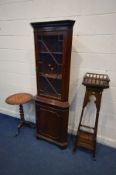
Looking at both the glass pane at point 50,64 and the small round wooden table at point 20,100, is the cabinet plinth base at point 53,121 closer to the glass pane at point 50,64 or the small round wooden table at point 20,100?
the glass pane at point 50,64

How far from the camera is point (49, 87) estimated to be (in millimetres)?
2088

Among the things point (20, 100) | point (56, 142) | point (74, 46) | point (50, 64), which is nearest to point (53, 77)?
point (50, 64)

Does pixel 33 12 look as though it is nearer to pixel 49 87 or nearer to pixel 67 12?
pixel 67 12

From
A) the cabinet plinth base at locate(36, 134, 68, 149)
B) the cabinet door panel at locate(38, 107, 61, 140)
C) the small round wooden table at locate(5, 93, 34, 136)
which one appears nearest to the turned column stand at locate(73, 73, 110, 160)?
the cabinet plinth base at locate(36, 134, 68, 149)

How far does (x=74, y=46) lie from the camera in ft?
6.66

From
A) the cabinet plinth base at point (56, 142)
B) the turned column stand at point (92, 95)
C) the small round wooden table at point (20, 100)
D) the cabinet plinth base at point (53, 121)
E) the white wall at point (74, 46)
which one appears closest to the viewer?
the turned column stand at point (92, 95)

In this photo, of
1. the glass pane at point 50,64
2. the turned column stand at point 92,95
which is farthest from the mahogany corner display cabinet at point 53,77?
the turned column stand at point 92,95

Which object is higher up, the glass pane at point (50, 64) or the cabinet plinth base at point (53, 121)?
the glass pane at point (50, 64)

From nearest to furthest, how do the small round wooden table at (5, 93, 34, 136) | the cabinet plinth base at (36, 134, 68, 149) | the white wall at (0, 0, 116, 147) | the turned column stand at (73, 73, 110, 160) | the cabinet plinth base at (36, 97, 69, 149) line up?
the turned column stand at (73, 73, 110, 160) < the white wall at (0, 0, 116, 147) < the cabinet plinth base at (36, 97, 69, 149) < the cabinet plinth base at (36, 134, 68, 149) < the small round wooden table at (5, 93, 34, 136)

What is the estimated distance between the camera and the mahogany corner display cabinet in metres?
1.72

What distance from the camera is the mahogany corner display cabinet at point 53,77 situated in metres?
1.72

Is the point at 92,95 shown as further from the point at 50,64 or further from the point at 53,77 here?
the point at 50,64

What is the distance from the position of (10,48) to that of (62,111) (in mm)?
1472

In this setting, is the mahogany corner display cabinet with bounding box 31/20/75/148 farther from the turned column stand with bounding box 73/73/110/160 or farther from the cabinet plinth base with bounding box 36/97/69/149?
the turned column stand with bounding box 73/73/110/160
